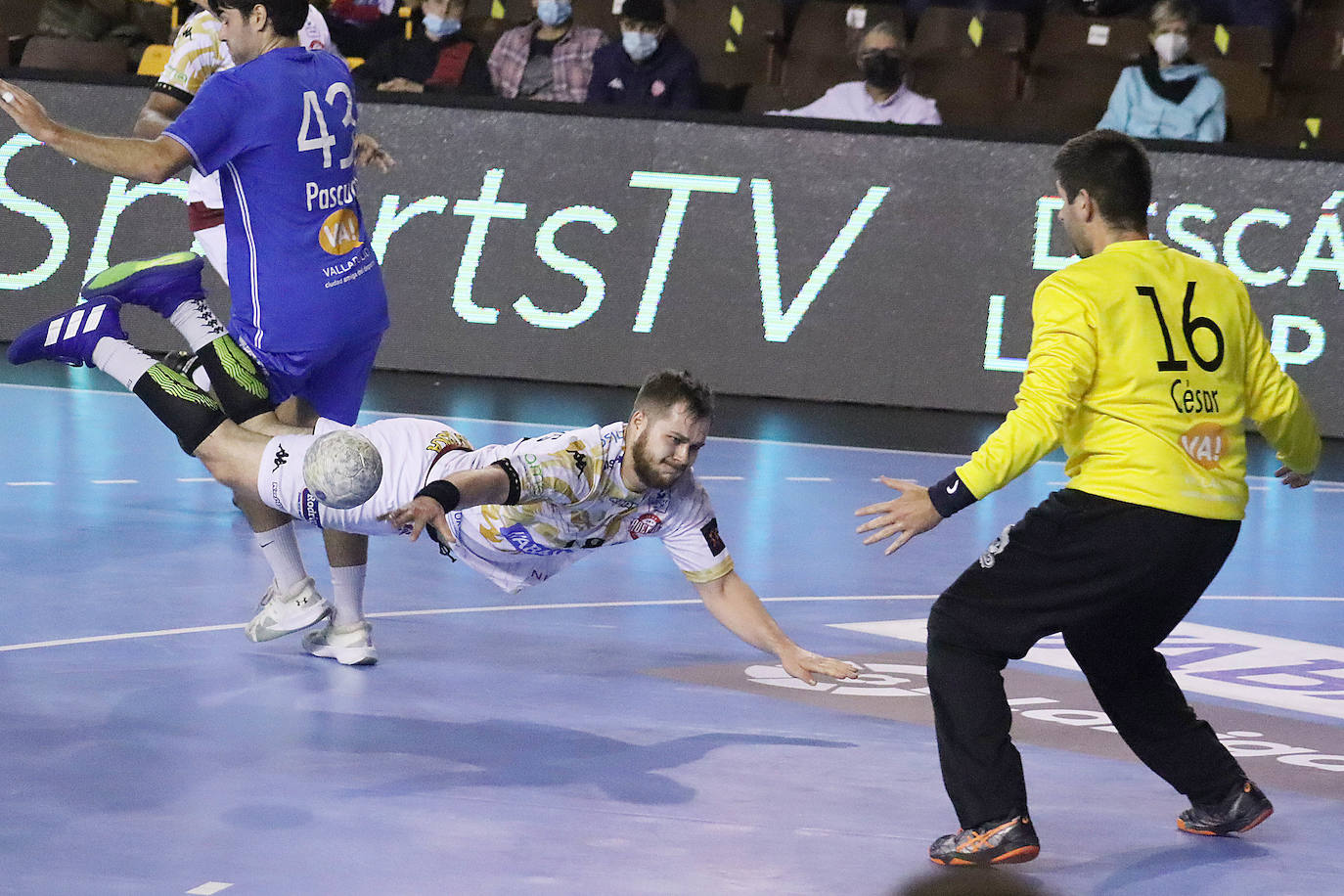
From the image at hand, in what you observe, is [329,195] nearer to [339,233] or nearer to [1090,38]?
[339,233]

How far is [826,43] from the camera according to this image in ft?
48.3

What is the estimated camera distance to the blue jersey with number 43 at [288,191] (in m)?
6.28

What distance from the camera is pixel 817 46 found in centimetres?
1473

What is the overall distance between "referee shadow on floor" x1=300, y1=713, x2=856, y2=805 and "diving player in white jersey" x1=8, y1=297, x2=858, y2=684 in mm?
391

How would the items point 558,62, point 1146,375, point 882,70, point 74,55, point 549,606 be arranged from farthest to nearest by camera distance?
point 74,55
point 558,62
point 882,70
point 549,606
point 1146,375

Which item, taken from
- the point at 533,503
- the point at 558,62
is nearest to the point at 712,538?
the point at 533,503

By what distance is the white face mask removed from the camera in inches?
507

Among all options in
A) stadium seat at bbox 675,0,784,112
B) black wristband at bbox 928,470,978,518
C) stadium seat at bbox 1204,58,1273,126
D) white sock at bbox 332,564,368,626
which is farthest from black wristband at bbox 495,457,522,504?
stadium seat at bbox 1204,58,1273,126

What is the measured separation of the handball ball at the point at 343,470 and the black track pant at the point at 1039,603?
158 cm

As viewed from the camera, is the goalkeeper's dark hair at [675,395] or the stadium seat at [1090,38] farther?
the stadium seat at [1090,38]

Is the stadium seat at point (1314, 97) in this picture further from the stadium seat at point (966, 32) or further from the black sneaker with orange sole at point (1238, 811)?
the black sneaker with orange sole at point (1238, 811)

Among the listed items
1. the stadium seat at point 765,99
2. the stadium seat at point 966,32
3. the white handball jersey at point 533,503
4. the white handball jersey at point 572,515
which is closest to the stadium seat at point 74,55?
the stadium seat at point 765,99

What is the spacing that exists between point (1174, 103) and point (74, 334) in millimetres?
8289

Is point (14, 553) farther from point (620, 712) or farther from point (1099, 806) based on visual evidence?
point (1099, 806)
